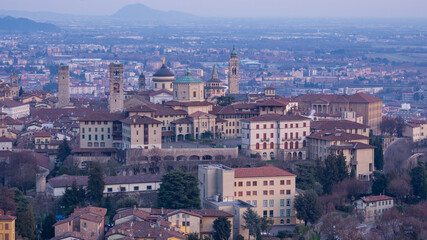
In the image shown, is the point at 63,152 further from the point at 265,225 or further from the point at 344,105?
the point at 344,105

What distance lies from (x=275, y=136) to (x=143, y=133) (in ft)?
17.3

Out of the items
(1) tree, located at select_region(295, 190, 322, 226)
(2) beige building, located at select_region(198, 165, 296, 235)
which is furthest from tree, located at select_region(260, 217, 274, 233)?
(2) beige building, located at select_region(198, 165, 296, 235)

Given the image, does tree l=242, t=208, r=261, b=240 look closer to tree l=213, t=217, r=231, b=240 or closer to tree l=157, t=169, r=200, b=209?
tree l=213, t=217, r=231, b=240

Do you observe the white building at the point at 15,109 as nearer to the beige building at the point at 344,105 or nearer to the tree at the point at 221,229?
the beige building at the point at 344,105

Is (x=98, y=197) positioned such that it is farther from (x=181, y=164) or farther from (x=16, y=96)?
(x=16, y=96)

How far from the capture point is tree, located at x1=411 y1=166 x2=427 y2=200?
4112 centimetres

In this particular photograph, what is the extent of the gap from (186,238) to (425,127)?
80.6ft

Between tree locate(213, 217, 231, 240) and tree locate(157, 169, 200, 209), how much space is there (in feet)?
9.62

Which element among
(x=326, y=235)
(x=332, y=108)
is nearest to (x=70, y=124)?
(x=332, y=108)

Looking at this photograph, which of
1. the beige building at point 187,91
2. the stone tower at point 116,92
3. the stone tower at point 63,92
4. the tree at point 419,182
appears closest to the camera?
the tree at point 419,182

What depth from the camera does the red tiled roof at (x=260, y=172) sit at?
130ft

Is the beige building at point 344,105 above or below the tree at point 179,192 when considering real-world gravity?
above

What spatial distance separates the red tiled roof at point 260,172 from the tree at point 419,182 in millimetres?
4676

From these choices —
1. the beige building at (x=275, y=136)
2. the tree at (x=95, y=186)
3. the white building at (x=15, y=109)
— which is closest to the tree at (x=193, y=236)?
the tree at (x=95, y=186)
